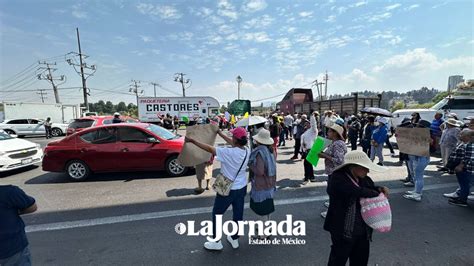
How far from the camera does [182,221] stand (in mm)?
4012

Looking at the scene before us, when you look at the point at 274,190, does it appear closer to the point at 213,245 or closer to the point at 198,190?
the point at 213,245

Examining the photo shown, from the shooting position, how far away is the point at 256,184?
3090mm

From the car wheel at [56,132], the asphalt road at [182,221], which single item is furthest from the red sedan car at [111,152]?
the car wheel at [56,132]

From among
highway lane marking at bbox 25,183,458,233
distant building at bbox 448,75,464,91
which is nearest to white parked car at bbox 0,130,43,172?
highway lane marking at bbox 25,183,458,233

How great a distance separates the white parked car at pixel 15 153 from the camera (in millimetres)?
6875

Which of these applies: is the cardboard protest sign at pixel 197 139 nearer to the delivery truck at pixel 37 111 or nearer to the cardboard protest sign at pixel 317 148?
the cardboard protest sign at pixel 317 148

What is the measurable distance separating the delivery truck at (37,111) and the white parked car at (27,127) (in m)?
4.81

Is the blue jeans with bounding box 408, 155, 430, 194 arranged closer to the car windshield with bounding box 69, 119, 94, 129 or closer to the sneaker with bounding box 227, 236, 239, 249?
the sneaker with bounding box 227, 236, 239, 249

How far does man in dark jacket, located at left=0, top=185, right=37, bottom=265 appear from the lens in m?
1.94

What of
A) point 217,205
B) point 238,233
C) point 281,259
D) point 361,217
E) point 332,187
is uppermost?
point 332,187

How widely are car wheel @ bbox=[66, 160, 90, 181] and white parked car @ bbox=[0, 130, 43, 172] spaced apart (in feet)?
7.11

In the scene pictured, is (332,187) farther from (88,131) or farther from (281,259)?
(88,131)

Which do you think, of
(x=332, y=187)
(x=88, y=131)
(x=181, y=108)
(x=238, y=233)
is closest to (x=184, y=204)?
(x=238, y=233)

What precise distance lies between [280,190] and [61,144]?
19.2 ft
